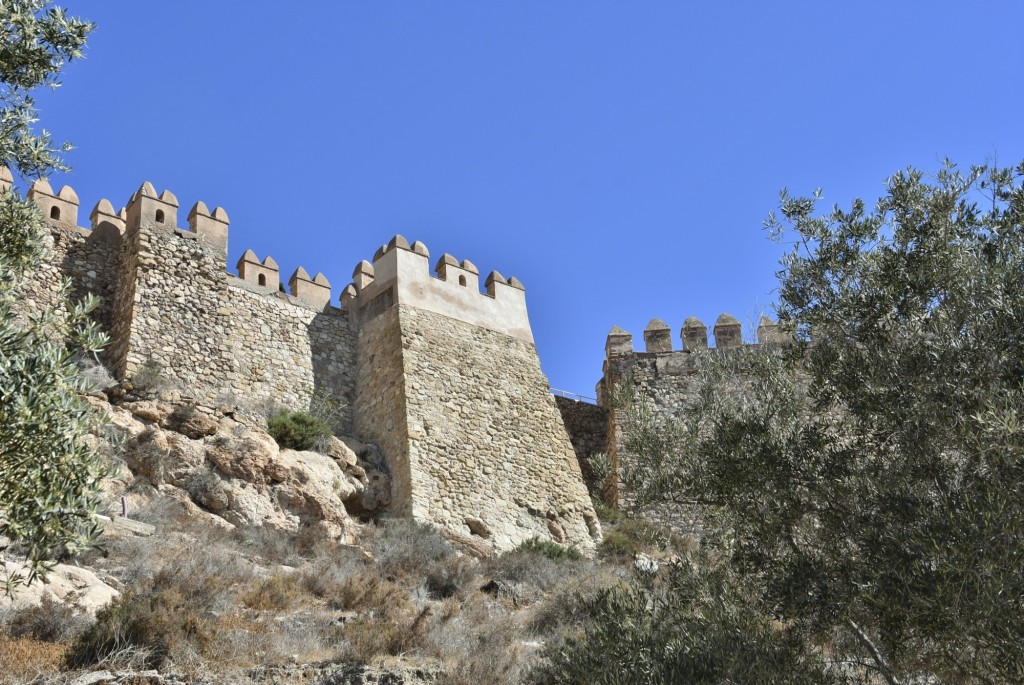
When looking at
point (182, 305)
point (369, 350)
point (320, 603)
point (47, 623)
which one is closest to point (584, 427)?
point (369, 350)

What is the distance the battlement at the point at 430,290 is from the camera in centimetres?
2078

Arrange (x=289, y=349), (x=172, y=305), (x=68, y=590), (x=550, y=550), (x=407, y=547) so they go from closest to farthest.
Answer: (x=68, y=590) < (x=407, y=547) < (x=550, y=550) < (x=172, y=305) < (x=289, y=349)

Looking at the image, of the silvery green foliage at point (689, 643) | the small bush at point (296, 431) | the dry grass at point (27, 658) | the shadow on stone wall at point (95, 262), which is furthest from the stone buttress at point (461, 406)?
the dry grass at point (27, 658)

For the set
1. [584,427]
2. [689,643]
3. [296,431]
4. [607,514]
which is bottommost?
[689,643]

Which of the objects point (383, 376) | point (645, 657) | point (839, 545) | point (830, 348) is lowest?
point (645, 657)

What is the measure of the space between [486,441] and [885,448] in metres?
11.2

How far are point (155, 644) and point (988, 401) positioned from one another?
24.6 feet

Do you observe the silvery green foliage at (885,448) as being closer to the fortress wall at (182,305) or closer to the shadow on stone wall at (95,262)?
the fortress wall at (182,305)

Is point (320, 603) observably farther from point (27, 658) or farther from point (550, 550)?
point (550, 550)

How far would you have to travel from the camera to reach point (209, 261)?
1906 centimetres

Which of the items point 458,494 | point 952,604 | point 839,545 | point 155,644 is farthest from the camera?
point 458,494

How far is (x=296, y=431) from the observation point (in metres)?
17.4

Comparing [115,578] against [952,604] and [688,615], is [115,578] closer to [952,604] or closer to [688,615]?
[688,615]

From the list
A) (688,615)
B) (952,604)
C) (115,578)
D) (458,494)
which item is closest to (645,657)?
(688,615)
